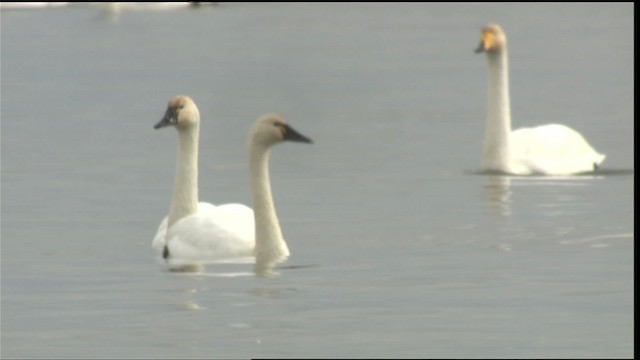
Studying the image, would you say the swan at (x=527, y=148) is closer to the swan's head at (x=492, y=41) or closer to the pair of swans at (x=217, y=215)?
the swan's head at (x=492, y=41)

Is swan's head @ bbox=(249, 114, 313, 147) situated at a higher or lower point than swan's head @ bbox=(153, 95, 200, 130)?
lower

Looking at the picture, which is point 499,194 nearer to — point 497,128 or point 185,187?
point 497,128

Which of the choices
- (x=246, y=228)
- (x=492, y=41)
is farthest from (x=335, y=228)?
(x=492, y=41)

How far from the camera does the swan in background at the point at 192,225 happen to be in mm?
17062

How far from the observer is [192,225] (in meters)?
17.1

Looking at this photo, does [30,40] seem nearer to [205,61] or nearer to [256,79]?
[205,61]

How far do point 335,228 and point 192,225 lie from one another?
2380 mm

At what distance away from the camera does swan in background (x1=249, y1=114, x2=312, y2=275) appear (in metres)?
16.8

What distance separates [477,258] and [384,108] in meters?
21.0

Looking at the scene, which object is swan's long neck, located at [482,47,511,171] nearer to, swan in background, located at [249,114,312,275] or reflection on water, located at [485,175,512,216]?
reflection on water, located at [485,175,512,216]

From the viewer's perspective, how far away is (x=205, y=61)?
66750 millimetres

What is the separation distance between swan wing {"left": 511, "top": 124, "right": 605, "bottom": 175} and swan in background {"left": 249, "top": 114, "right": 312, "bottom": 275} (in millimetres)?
6560

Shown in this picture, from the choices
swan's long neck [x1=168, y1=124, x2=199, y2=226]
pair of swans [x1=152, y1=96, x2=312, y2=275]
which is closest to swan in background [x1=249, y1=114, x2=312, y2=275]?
pair of swans [x1=152, y1=96, x2=312, y2=275]

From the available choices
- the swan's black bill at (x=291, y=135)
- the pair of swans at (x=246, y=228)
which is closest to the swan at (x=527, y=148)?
the pair of swans at (x=246, y=228)
